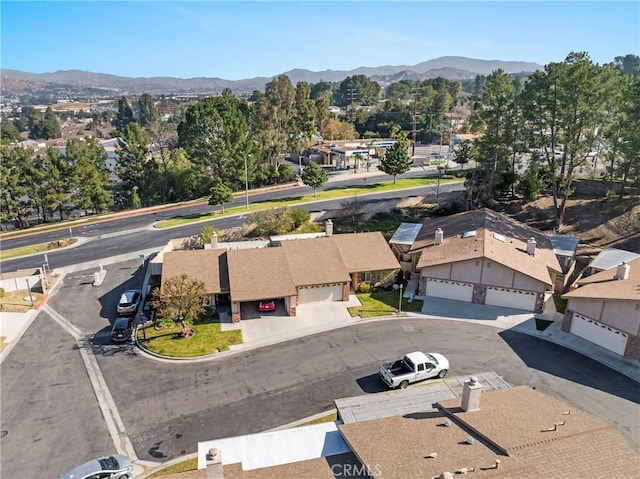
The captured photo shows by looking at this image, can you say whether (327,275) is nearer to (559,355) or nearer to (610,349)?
(559,355)

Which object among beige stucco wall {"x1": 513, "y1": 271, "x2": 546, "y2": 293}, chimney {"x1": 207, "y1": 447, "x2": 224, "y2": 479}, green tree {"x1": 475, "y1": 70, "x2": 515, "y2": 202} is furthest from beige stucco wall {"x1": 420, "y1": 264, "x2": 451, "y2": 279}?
chimney {"x1": 207, "y1": 447, "x2": 224, "y2": 479}

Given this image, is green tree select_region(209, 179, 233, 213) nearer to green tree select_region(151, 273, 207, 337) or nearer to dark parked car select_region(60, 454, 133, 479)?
green tree select_region(151, 273, 207, 337)

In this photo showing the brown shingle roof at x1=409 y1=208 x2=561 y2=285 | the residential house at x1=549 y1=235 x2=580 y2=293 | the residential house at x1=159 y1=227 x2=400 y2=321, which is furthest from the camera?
the residential house at x1=549 y1=235 x2=580 y2=293

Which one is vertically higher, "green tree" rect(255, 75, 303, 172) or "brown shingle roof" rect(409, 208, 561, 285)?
"green tree" rect(255, 75, 303, 172)

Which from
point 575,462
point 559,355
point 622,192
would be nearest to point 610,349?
point 559,355

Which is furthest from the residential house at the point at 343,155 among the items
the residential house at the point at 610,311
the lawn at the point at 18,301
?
the lawn at the point at 18,301
